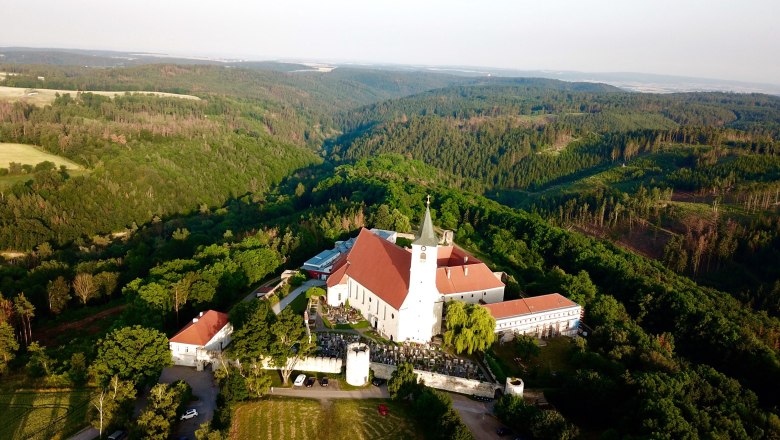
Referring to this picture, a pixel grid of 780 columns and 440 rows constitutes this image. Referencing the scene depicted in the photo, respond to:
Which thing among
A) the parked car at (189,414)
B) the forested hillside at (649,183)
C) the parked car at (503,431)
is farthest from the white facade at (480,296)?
the forested hillside at (649,183)

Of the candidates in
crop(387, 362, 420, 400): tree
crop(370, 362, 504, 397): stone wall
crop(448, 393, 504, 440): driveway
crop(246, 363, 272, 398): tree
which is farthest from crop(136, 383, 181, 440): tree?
crop(448, 393, 504, 440): driveway

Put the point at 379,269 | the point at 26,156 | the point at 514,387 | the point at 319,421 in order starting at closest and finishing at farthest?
the point at 319,421
the point at 514,387
the point at 379,269
the point at 26,156

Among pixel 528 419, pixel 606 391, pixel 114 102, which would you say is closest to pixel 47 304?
pixel 528 419

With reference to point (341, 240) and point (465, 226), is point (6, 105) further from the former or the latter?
point (465, 226)


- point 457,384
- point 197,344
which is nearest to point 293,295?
point 197,344

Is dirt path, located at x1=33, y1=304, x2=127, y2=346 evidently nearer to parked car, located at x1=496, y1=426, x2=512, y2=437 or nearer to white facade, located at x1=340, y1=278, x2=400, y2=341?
white facade, located at x1=340, y1=278, x2=400, y2=341

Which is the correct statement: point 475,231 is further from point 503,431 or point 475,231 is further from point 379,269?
point 503,431
